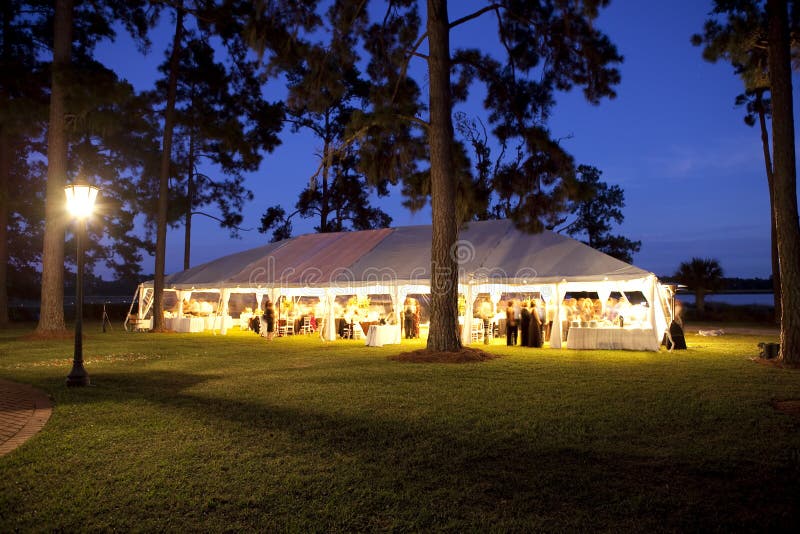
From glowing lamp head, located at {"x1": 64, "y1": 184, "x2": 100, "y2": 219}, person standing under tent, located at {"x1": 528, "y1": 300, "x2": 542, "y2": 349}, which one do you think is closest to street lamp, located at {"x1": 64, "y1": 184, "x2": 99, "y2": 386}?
glowing lamp head, located at {"x1": 64, "y1": 184, "x2": 100, "y2": 219}

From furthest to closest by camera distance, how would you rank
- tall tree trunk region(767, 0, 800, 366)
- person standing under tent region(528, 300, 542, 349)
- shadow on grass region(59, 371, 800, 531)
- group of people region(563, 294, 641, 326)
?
1. person standing under tent region(528, 300, 542, 349)
2. group of people region(563, 294, 641, 326)
3. tall tree trunk region(767, 0, 800, 366)
4. shadow on grass region(59, 371, 800, 531)

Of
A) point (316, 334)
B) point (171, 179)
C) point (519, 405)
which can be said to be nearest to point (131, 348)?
point (316, 334)

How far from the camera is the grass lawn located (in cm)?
311

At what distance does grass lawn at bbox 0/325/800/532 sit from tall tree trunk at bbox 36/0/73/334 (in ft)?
22.6

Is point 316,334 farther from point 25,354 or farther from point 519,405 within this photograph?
point 519,405

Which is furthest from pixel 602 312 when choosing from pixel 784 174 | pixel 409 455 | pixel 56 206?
pixel 56 206

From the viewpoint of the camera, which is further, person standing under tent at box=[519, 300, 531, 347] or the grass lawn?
person standing under tent at box=[519, 300, 531, 347]

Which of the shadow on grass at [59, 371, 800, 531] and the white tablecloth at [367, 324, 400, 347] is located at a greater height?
the white tablecloth at [367, 324, 400, 347]

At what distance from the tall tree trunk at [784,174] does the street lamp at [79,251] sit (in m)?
10.8

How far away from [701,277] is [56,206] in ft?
99.9

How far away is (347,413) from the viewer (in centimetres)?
578

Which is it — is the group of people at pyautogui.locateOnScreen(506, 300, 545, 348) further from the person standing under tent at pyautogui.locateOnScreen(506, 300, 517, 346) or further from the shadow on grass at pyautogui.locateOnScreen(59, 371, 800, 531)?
the shadow on grass at pyautogui.locateOnScreen(59, 371, 800, 531)

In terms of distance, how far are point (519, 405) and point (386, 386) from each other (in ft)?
6.60

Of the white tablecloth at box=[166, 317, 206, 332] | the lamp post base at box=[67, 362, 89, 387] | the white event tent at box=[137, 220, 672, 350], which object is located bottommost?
the lamp post base at box=[67, 362, 89, 387]
